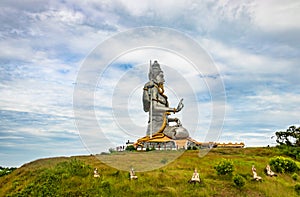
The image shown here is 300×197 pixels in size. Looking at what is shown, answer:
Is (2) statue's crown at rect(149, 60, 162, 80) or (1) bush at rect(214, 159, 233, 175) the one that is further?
(2) statue's crown at rect(149, 60, 162, 80)

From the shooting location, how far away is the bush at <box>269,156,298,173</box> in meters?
20.9

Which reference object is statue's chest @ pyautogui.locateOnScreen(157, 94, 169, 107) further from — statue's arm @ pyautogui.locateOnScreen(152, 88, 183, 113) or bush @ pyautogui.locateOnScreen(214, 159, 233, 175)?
bush @ pyautogui.locateOnScreen(214, 159, 233, 175)

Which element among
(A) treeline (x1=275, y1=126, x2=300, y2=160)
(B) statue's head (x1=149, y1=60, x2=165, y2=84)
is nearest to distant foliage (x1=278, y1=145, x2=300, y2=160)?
(A) treeline (x1=275, y1=126, x2=300, y2=160)

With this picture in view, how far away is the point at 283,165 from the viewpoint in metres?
21.2

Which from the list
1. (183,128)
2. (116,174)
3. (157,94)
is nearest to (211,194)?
(116,174)

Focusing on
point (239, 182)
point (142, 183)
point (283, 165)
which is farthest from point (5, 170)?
point (283, 165)

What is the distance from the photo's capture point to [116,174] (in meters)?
18.3

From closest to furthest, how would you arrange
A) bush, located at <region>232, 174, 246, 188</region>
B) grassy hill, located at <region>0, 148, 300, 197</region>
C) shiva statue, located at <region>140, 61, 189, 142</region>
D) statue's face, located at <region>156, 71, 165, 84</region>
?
grassy hill, located at <region>0, 148, 300, 197</region> → bush, located at <region>232, 174, 246, 188</region> → shiva statue, located at <region>140, 61, 189, 142</region> → statue's face, located at <region>156, 71, 165, 84</region>

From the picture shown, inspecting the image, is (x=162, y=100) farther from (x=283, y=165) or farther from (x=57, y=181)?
(x=57, y=181)

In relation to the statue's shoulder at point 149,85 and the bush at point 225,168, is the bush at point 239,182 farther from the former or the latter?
the statue's shoulder at point 149,85

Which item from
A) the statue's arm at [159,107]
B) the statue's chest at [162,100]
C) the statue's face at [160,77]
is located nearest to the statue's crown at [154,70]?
the statue's face at [160,77]

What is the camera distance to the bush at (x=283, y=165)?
2089 cm

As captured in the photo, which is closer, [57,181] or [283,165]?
[57,181]

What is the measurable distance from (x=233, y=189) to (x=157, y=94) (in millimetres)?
20227
